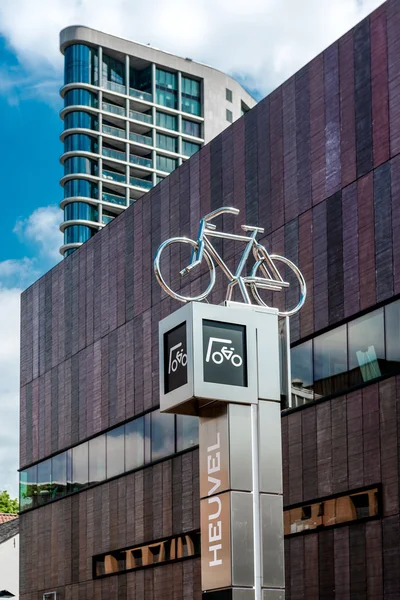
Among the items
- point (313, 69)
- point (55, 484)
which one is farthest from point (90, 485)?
point (313, 69)

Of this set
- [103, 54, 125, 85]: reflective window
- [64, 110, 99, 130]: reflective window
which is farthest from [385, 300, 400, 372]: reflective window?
[103, 54, 125, 85]: reflective window

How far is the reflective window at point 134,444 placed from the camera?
3947 cm

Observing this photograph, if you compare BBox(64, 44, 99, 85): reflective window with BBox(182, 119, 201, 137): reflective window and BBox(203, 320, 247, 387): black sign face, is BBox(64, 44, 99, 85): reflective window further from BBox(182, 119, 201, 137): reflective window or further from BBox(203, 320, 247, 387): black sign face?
BBox(203, 320, 247, 387): black sign face

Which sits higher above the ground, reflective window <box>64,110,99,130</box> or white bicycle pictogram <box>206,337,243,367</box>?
reflective window <box>64,110,99,130</box>

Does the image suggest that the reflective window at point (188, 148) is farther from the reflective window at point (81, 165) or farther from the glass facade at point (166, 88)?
the reflective window at point (81, 165)

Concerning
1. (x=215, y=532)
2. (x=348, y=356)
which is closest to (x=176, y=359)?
(x=215, y=532)

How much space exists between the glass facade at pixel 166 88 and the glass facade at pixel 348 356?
92020 mm

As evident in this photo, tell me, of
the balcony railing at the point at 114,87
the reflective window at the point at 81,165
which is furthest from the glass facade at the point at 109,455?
the balcony railing at the point at 114,87

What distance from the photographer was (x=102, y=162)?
117 metres

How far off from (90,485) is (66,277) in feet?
27.5

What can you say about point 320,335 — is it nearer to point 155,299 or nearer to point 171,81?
point 155,299

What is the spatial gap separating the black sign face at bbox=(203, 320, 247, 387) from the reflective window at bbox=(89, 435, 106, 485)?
24145mm

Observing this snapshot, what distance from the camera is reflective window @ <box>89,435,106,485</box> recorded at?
4203cm

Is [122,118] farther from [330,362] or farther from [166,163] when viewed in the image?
[330,362]
